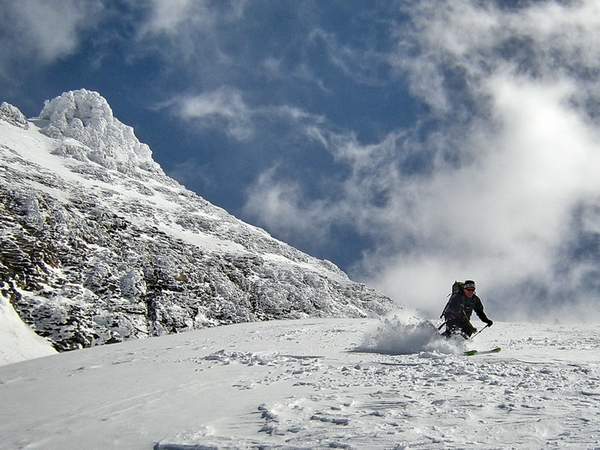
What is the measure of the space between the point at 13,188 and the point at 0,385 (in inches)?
2356

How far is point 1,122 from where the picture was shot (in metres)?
111

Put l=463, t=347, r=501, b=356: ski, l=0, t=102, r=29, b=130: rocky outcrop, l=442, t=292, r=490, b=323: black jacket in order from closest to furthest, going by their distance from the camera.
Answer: l=463, t=347, r=501, b=356: ski, l=442, t=292, r=490, b=323: black jacket, l=0, t=102, r=29, b=130: rocky outcrop

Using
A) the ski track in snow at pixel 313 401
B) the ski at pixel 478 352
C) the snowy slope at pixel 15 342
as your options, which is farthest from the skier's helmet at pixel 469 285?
the snowy slope at pixel 15 342

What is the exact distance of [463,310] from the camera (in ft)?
44.6

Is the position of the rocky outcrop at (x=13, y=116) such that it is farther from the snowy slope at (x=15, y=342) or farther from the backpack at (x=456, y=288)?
the backpack at (x=456, y=288)

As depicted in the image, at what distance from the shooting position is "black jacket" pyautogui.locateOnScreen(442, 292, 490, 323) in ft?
44.4

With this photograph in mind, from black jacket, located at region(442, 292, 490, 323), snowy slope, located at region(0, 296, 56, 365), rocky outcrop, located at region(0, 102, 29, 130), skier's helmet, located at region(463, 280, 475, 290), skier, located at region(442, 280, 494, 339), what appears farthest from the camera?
rocky outcrop, located at region(0, 102, 29, 130)

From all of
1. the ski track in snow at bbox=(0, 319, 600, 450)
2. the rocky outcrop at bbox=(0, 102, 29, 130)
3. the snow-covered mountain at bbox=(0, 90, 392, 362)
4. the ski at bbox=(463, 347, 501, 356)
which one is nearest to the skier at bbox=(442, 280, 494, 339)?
the ski track in snow at bbox=(0, 319, 600, 450)

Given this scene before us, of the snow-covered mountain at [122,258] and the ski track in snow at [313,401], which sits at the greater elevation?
the snow-covered mountain at [122,258]

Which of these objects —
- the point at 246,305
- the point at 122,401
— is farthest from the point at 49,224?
the point at 122,401

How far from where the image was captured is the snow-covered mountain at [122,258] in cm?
4903

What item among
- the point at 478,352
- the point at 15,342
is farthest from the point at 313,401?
the point at 15,342

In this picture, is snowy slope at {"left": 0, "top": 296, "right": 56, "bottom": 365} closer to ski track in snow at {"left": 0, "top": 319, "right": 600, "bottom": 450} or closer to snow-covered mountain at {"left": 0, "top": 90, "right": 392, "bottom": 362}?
snow-covered mountain at {"left": 0, "top": 90, "right": 392, "bottom": 362}

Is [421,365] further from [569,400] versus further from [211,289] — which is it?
[211,289]
